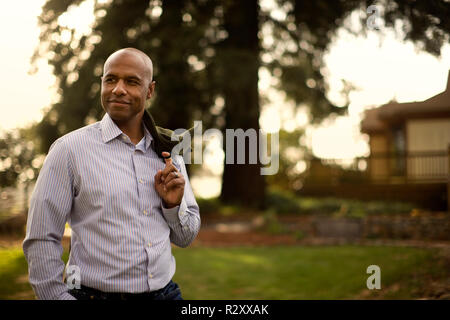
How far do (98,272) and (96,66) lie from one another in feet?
25.8

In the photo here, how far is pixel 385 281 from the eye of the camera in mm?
5535

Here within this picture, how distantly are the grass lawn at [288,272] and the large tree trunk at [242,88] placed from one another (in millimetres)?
2515

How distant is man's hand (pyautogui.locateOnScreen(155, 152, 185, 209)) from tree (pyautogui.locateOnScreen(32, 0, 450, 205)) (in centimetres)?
309

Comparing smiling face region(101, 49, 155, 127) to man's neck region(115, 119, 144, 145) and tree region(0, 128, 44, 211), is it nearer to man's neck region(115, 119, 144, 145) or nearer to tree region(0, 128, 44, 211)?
man's neck region(115, 119, 144, 145)

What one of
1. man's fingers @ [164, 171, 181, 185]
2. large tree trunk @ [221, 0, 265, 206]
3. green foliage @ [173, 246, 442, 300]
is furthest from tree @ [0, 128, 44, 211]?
man's fingers @ [164, 171, 181, 185]

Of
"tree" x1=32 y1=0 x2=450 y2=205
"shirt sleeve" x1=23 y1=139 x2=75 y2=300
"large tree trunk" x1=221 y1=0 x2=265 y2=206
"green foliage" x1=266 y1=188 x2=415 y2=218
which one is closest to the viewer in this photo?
"shirt sleeve" x1=23 y1=139 x2=75 y2=300

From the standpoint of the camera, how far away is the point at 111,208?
2.00 metres

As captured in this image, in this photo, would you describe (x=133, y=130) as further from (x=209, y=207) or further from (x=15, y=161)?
(x=209, y=207)

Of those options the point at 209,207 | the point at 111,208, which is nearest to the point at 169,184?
the point at 111,208

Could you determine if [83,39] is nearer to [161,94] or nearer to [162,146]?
[161,94]

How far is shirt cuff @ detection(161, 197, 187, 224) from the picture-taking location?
212 cm

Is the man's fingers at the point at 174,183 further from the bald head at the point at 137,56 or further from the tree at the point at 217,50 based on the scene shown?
the tree at the point at 217,50

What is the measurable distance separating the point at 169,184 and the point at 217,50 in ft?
32.2
